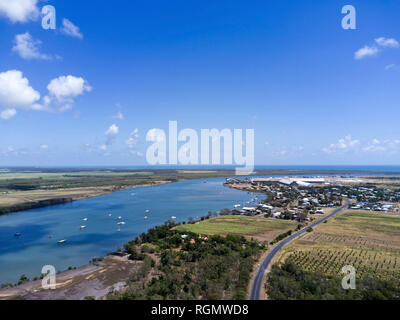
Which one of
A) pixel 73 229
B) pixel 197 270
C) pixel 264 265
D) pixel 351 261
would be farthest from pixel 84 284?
pixel 351 261

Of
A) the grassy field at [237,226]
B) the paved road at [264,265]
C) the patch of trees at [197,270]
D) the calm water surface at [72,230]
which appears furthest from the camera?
the grassy field at [237,226]

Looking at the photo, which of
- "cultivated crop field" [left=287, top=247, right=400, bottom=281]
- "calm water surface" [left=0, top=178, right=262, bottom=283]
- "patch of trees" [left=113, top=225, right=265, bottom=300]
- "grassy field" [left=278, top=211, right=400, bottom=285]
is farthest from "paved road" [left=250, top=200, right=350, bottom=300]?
"calm water surface" [left=0, top=178, right=262, bottom=283]

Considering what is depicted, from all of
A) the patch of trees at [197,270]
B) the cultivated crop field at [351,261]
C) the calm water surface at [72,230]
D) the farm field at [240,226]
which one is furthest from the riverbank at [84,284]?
the cultivated crop field at [351,261]

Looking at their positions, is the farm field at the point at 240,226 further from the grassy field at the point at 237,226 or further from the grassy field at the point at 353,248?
the grassy field at the point at 353,248

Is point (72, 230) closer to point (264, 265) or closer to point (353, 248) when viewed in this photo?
point (264, 265)

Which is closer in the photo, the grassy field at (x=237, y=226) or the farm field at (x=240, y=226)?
the farm field at (x=240, y=226)
